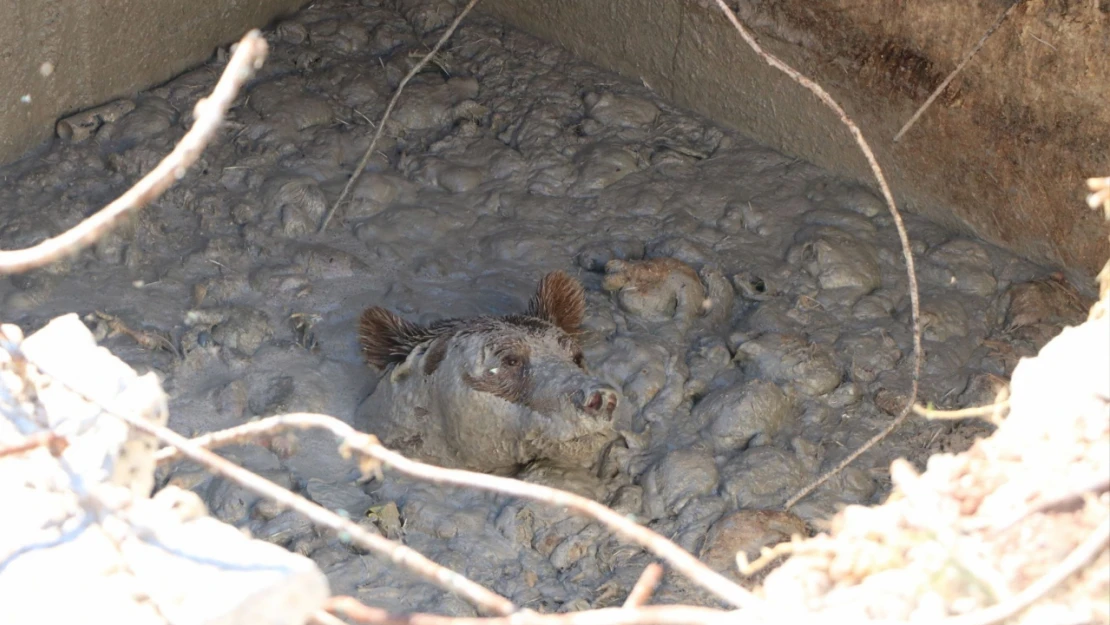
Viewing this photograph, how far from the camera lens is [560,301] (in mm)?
4703

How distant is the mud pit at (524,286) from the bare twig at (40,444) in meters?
1.84

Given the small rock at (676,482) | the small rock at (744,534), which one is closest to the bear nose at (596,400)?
the small rock at (676,482)

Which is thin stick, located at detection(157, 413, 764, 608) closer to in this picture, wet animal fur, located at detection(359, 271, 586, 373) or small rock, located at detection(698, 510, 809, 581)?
small rock, located at detection(698, 510, 809, 581)

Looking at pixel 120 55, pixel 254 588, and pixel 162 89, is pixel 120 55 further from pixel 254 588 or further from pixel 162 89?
pixel 254 588

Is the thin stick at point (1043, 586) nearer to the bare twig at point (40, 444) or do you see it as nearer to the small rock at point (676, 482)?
the bare twig at point (40, 444)

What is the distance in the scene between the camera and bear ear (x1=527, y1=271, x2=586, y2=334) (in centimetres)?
470

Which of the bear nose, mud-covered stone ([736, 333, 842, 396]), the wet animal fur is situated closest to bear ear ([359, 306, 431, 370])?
the wet animal fur

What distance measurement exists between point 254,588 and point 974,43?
4.08m

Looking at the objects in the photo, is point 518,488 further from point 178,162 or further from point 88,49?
point 88,49

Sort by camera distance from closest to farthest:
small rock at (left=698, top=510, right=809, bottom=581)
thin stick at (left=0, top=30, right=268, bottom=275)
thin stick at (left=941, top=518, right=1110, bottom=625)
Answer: thin stick at (left=941, top=518, right=1110, bottom=625), thin stick at (left=0, top=30, right=268, bottom=275), small rock at (left=698, top=510, right=809, bottom=581)

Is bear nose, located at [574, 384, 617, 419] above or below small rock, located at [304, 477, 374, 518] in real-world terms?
above

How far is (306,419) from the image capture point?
2.02 m

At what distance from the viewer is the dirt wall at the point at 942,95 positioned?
4.66m

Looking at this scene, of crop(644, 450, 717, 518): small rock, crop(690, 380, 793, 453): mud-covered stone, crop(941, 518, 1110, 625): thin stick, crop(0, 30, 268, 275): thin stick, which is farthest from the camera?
crop(690, 380, 793, 453): mud-covered stone
